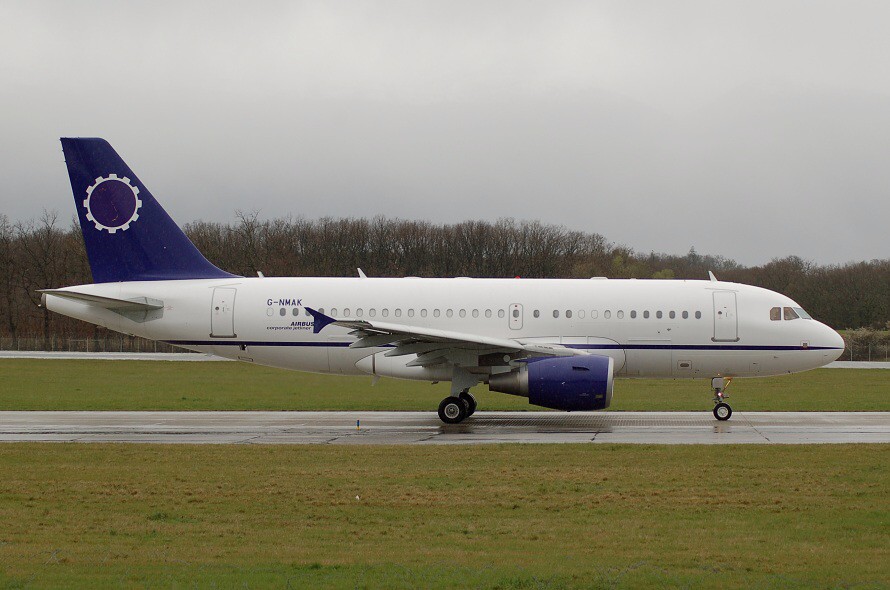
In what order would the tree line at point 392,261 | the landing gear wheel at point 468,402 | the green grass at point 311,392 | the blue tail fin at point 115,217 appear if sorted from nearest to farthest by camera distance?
the landing gear wheel at point 468,402 → the blue tail fin at point 115,217 → the green grass at point 311,392 → the tree line at point 392,261

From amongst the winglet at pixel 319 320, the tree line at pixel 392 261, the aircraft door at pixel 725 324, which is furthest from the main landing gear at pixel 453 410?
the tree line at pixel 392 261

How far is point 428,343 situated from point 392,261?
62.0 m

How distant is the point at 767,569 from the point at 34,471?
1089 centimetres

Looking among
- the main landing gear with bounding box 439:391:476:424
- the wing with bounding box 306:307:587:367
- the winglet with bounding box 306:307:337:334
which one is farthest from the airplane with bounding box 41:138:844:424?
the winglet with bounding box 306:307:337:334

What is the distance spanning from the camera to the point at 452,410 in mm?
23500

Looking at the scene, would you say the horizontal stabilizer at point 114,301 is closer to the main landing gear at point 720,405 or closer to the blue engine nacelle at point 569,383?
the blue engine nacelle at point 569,383

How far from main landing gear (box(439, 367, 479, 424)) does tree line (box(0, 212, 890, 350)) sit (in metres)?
53.5

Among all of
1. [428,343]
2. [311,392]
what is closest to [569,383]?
[428,343]

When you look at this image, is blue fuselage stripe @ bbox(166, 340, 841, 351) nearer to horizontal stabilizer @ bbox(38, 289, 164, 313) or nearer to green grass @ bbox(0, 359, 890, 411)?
horizontal stabilizer @ bbox(38, 289, 164, 313)

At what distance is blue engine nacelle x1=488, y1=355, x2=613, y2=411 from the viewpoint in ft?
72.5

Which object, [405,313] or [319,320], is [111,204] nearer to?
[319,320]

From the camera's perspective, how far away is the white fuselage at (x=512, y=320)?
81.0ft

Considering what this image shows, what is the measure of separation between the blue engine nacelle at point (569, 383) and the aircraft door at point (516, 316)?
2.43 meters

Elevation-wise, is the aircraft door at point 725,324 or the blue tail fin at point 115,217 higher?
the blue tail fin at point 115,217
